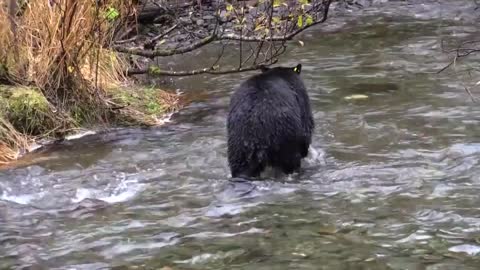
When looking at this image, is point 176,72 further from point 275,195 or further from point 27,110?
point 275,195

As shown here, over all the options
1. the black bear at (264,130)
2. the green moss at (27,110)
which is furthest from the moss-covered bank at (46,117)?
the black bear at (264,130)

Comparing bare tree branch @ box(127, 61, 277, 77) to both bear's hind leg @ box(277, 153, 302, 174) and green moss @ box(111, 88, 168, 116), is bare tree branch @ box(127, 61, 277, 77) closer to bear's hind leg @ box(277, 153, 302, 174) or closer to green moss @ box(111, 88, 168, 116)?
green moss @ box(111, 88, 168, 116)

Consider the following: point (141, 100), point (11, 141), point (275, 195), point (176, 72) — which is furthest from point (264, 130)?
point (176, 72)

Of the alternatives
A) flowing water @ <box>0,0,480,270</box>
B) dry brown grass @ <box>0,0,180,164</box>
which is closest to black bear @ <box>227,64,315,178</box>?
flowing water @ <box>0,0,480,270</box>

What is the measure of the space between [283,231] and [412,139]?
244 centimetres

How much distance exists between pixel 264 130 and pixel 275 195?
0.52m

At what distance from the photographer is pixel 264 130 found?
5621 millimetres

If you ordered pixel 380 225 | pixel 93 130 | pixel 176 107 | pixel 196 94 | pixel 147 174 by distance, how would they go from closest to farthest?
1. pixel 380 225
2. pixel 147 174
3. pixel 93 130
4. pixel 176 107
5. pixel 196 94

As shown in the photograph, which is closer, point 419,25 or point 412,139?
point 412,139

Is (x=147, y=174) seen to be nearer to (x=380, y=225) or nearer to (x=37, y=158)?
(x=37, y=158)

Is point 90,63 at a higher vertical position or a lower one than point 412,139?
higher

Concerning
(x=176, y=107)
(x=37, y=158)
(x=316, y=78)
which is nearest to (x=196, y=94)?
(x=176, y=107)

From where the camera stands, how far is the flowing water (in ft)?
14.1

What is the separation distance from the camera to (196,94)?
9.23 meters
